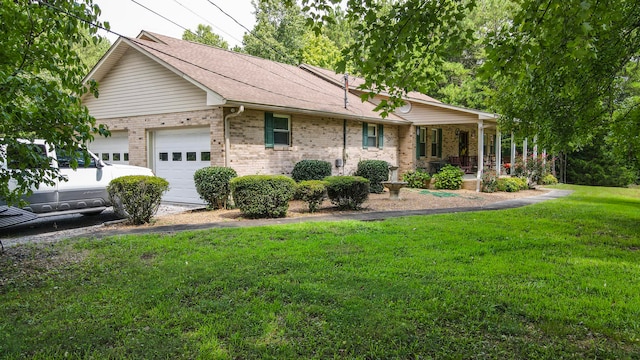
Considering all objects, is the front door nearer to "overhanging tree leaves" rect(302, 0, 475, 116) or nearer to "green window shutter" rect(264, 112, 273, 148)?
"green window shutter" rect(264, 112, 273, 148)

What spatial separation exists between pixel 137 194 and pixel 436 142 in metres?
17.5

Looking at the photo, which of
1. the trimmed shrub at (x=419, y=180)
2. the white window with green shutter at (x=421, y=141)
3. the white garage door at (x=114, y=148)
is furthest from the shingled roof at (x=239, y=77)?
the trimmed shrub at (x=419, y=180)

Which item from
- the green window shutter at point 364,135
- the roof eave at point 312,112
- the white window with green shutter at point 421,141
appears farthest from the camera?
the white window with green shutter at point 421,141

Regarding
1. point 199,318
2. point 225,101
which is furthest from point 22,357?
point 225,101

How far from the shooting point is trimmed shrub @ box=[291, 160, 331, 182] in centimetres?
1385

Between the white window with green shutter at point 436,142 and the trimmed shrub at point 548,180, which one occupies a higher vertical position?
the white window with green shutter at point 436,142

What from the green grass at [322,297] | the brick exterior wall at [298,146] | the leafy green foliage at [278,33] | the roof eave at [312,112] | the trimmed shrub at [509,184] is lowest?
the green grass at [322,297]

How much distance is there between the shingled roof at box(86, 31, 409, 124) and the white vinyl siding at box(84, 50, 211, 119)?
0.41m

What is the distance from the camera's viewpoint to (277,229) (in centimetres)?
789

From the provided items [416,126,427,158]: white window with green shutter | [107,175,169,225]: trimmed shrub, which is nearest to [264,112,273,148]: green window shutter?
[107,175,169,225]: trimmed shrub

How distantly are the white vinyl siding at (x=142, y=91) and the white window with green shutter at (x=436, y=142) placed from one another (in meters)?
14.0

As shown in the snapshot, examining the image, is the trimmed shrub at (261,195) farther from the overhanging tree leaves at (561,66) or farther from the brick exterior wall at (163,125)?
the overhanging tree leaves at (561,66)

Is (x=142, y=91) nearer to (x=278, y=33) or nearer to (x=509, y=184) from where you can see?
(x=509, y=184)

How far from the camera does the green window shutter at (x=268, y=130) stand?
1309 centimetres
